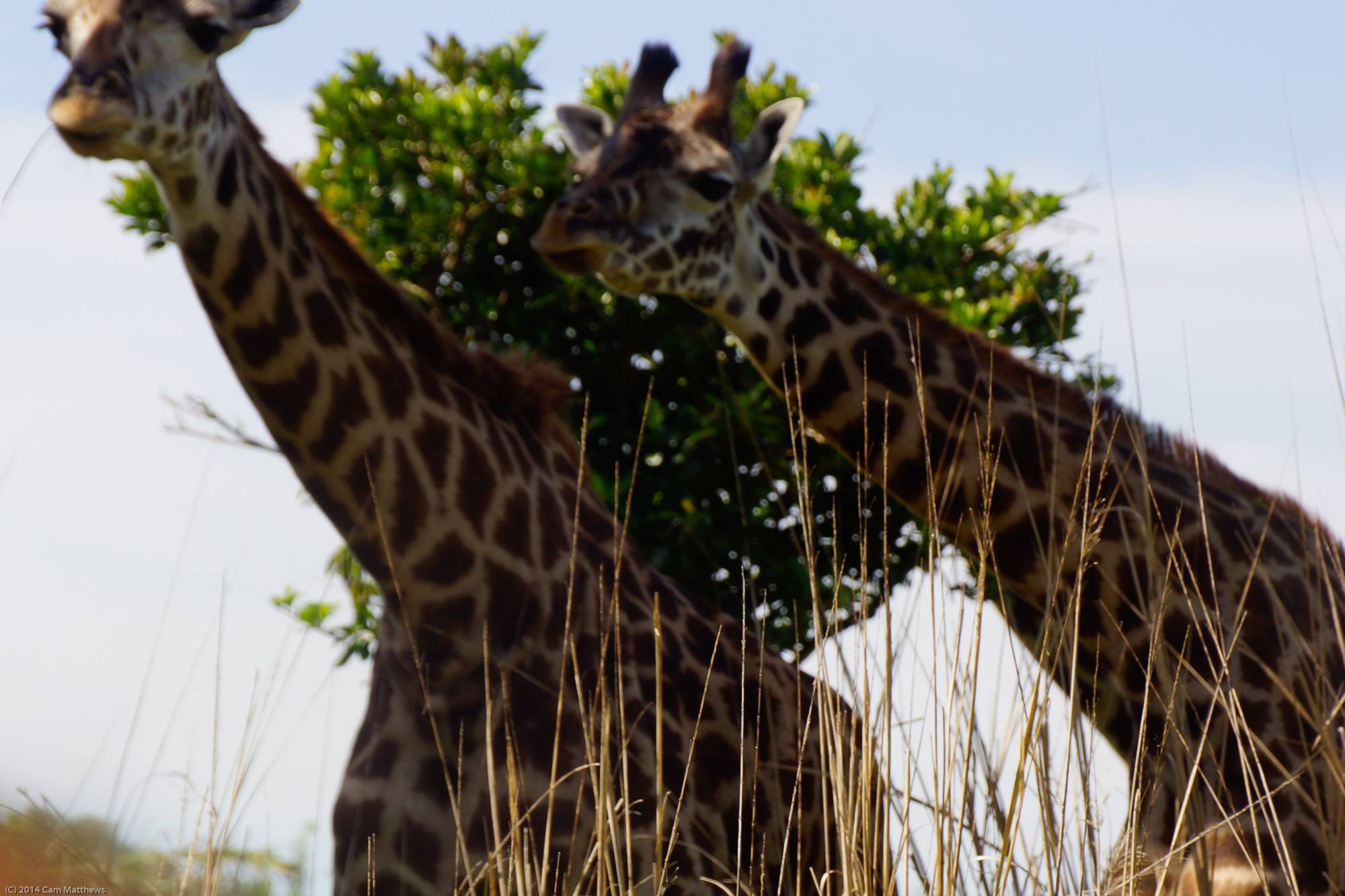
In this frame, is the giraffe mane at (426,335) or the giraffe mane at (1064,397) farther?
the giraffe mane at (1064,397)

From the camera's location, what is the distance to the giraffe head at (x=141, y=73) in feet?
9.50

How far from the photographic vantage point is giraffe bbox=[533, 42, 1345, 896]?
3.46m

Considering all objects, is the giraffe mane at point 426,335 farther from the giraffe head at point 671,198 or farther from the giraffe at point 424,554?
the giraffe head at point 671,198

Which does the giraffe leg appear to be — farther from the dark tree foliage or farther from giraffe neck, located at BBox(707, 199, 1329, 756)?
the dark tree foliage

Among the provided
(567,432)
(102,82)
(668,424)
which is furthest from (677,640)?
(668,424)

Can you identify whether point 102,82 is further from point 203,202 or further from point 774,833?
point 774,833

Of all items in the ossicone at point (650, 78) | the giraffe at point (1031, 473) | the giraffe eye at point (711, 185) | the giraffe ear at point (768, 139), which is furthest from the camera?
the ossicone at point (650, 78)

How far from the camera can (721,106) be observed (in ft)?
14.7

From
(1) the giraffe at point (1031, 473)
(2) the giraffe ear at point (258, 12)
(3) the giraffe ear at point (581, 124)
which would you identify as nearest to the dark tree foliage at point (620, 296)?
(3) the giraffe ear at point (581, 124)

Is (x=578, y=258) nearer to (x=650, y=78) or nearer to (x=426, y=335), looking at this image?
(x=426, y=335)

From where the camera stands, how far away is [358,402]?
3301 mm

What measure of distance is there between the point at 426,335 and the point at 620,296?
300 cm

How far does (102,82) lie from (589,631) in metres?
1.51

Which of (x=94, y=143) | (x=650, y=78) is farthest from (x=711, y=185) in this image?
(x=94, y=143)
